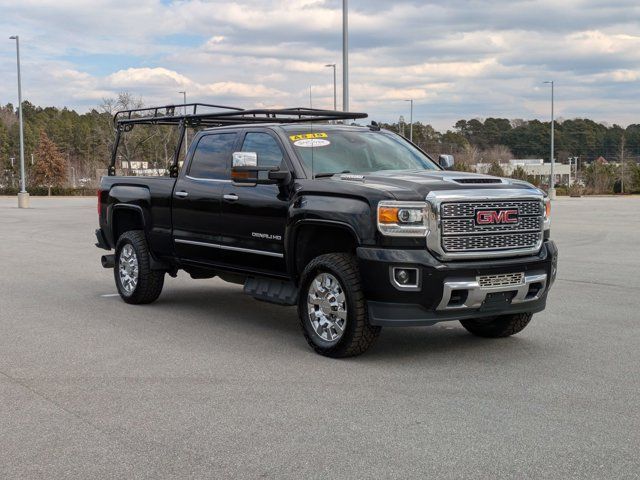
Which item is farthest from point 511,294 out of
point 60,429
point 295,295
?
point 60,429

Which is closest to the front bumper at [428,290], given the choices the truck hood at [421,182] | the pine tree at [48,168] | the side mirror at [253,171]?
the truck hood at [421,182]

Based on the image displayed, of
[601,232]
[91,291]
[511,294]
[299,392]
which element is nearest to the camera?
[299,392]

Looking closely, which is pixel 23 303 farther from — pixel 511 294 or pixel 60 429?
pixel 511 294

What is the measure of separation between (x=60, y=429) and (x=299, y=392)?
1657 mm

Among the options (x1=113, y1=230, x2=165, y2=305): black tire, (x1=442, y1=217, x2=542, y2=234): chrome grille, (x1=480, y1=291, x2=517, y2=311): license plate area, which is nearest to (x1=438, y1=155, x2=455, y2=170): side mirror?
(x1=442, y1=217, x2=542, y2=234): chrome grille

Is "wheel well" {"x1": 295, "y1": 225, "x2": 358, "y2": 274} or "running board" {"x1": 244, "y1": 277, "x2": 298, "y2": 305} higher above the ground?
"wheel well" {"x1": 295, "y1": 225, "x2": 358, "y2": 274}

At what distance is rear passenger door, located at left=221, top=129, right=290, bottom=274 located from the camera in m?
7.75

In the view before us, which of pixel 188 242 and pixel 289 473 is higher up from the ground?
pixel 188 242

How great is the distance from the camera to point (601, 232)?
22.1 metres

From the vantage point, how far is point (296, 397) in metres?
5.82

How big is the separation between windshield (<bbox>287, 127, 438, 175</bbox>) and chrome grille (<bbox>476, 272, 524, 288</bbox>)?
1.74 m

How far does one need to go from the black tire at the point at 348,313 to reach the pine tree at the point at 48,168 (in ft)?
283

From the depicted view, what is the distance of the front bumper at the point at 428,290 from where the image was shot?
654 centimetres

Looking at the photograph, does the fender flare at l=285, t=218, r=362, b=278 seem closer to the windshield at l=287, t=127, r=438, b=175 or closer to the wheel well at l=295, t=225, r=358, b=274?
the wheel well at l=295, t=225, r=358, b=274
